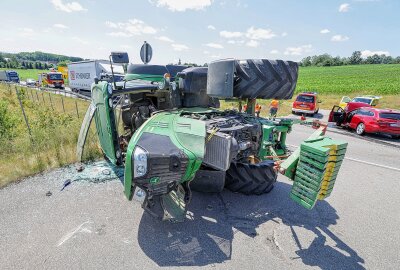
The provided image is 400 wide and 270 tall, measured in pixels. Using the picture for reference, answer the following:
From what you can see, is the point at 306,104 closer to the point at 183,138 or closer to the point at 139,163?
the point at 183,138

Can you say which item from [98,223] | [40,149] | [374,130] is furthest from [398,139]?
[40,149]

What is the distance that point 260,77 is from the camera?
386cm

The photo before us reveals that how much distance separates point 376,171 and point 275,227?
4376 mm

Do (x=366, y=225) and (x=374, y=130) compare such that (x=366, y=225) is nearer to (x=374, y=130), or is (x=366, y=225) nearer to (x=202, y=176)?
(x=202, y=176)

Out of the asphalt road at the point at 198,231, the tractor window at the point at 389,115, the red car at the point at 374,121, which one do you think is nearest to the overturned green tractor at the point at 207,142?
the asphalt road at the point at 198,231

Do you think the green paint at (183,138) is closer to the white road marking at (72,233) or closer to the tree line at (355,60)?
the white road marking at (72,233)

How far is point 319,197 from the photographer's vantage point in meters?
3.07

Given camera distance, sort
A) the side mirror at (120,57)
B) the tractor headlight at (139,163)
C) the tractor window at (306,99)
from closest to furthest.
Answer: the tractor headlight at (139,163), the side mirror at (120,57), the tractor window at (306,99)

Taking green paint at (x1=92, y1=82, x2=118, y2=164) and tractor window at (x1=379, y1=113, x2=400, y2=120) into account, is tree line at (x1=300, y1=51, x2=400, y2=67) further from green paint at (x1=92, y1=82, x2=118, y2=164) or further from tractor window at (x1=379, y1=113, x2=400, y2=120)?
green paint at (x1=92, y1=82, x2=118, y2=164)

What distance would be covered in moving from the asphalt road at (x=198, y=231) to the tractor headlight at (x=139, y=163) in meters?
1.03

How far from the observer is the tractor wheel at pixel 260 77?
12.6 ft

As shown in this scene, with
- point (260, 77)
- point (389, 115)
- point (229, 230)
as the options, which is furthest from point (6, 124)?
point (389, 115)

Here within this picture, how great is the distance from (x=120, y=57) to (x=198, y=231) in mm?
2963

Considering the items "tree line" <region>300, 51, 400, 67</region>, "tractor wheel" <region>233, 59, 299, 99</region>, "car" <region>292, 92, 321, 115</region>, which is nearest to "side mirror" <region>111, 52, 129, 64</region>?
"tractor wheel" <region>233, 59, 299, 99</region>
